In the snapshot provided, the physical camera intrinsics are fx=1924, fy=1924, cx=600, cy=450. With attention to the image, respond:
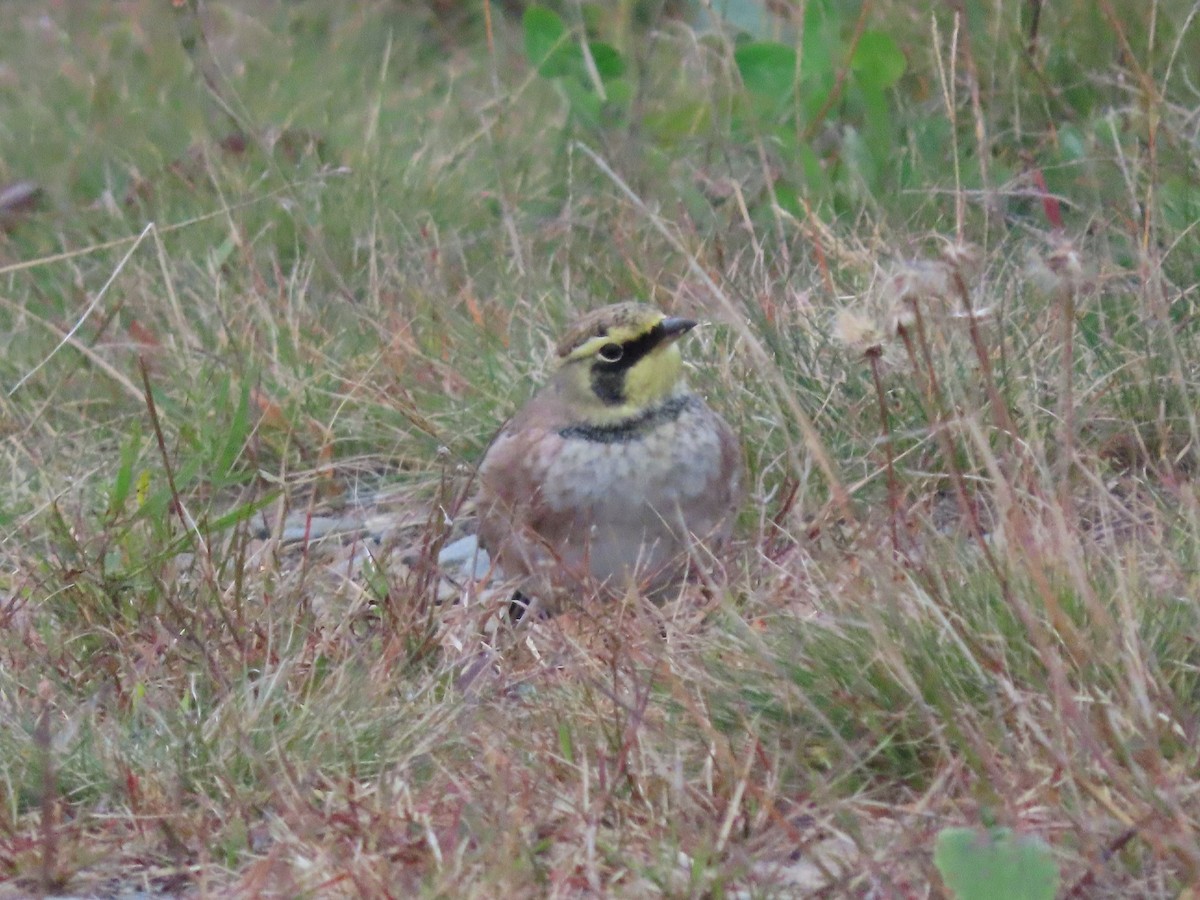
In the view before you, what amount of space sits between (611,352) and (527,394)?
686 mm

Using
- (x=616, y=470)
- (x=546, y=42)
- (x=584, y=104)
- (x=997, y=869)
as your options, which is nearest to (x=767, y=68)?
(x=584, y=104)

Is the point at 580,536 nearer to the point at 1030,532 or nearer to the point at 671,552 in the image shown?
the point at 671,552

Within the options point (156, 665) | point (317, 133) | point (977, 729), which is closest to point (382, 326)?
point (317, 133)

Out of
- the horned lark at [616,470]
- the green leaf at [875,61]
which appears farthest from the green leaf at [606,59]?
the horned lark at [616,470]

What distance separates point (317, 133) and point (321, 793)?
3845 mm

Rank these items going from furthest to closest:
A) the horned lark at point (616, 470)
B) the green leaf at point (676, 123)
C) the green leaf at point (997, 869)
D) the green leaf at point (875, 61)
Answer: the green leaf at point (676, 123) → the green leaf at point (875, 61) → the horned lark at point (616, 470) → the green leaf at point (997, 869)

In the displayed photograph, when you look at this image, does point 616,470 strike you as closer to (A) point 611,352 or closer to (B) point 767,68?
(A) point 611,352

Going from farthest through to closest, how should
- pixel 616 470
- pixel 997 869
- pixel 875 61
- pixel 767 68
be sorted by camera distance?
pixel 767 68 → pixel 875 61 → pixel 616 470 → pixel 997 869

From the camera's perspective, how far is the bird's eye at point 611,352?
3992mm

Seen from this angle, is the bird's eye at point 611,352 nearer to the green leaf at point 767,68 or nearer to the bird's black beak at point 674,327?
the bird's black beak at point 674,327

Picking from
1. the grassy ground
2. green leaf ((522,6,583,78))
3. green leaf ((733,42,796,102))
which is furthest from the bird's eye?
green leaf ((522,6,583,78))

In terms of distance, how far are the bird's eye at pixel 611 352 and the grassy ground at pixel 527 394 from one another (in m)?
0.30

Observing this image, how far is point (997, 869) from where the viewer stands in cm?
213

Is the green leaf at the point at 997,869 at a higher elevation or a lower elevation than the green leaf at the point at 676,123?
higher
